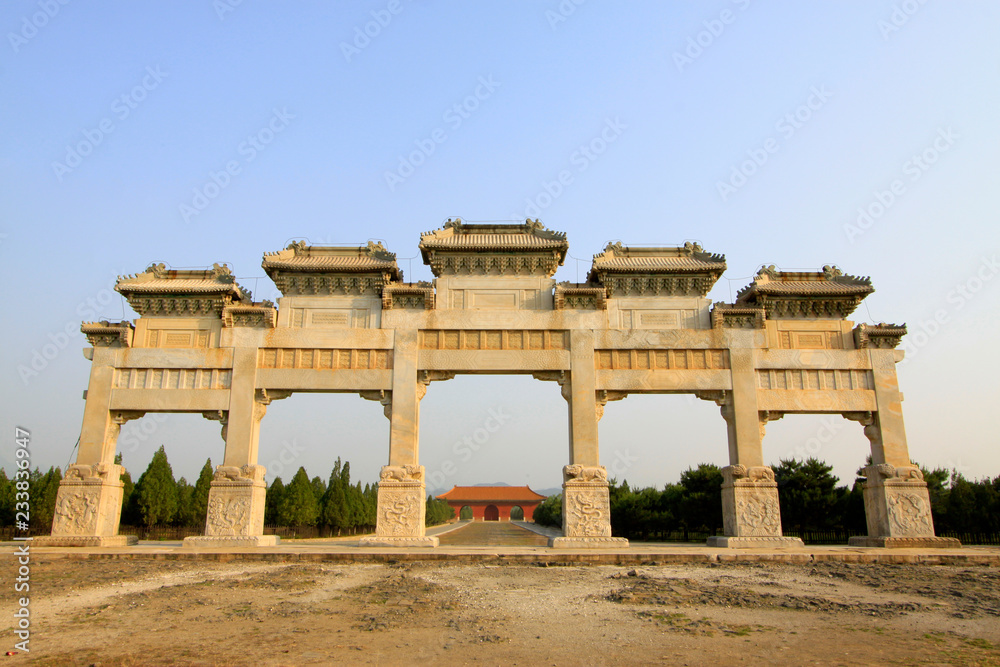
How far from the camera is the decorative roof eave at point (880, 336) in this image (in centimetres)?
1648

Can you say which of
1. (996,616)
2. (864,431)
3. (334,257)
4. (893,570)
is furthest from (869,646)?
(334,257)

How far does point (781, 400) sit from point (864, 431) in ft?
7.99

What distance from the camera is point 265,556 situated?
13.4 meters

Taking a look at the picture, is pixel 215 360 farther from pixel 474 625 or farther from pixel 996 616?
pixel 996 616

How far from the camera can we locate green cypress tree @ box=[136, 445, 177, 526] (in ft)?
88.1

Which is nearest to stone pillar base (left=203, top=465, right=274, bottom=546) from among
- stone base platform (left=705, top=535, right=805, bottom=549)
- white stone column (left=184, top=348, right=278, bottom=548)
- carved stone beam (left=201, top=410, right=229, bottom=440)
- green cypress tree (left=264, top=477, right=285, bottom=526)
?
white stone column (left=184, top=348, right=278, bottom=548)

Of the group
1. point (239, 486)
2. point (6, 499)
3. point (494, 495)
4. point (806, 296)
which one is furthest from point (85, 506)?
point (494, 495)

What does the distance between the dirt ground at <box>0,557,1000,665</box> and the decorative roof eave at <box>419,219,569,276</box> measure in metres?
7.97

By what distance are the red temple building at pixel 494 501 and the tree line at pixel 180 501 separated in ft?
143

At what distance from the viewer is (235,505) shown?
601 inches

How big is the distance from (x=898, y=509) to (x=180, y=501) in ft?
86.1

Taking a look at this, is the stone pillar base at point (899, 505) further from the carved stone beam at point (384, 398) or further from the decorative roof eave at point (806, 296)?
the carved stone beam at point (384, 398)

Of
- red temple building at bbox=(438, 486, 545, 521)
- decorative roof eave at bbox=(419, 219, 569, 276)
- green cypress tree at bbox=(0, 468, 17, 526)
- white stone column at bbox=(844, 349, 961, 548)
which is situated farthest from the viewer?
red temple building at bbox=(438, 486, 545, 521)

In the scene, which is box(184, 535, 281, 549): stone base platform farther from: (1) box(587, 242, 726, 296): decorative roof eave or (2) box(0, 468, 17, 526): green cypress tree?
(2) box(0, 468, 17, 526): green cypress tree
